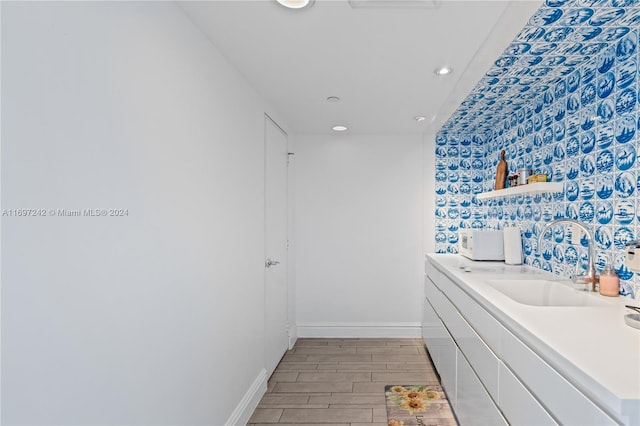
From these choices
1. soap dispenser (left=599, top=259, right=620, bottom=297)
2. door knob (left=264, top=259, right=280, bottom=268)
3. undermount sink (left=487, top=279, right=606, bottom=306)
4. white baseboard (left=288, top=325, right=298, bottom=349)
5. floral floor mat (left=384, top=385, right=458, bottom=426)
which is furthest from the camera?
white baseboard (left=288, top=325, right=298, bottom=349)

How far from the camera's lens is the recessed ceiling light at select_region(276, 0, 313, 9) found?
1.48 metres

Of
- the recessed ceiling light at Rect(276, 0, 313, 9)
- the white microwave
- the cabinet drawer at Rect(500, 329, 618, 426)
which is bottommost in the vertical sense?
the cabinet drawer at Rect(500, 329, 618, 426)

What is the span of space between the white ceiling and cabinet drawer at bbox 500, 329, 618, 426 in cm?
137

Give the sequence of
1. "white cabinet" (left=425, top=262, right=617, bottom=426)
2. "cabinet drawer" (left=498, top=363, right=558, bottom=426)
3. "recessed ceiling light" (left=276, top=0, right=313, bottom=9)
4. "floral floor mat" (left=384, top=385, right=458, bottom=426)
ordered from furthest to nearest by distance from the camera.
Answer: "floral floor mat" (left=384, top=385, right=458, bottom=426), "recessed ceiling light" (left=276, top=0, right=313, bottom=9), "cabinet drawer" (left=498, top=363, right=558, bottom=426), "white cabinet" (left=425, top=262, right=617, bottom=426)

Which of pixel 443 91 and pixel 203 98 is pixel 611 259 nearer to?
pixel 443 91

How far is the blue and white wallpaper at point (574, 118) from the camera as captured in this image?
62.4 inches

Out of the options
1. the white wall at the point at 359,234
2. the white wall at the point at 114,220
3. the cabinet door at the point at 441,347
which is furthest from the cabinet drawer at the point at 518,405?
the white wall at the point at 359,234

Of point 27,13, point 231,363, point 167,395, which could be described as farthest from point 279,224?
point 27,13

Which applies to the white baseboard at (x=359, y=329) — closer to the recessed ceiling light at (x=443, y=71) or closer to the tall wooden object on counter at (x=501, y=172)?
the tall wooden object on counter at (x=501, y=172)

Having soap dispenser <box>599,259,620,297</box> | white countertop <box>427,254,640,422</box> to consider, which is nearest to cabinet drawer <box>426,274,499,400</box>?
white countertop <box>427,254,640,422</box>

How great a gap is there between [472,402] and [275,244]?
1.88 meters

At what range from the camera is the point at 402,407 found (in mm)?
2518

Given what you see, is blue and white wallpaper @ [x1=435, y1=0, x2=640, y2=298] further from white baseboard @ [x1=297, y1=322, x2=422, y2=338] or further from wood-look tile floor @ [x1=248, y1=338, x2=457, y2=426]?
white baseboard @ [x1=297, y1=322, x2=422, y2=338]

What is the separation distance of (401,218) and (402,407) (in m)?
1.97
